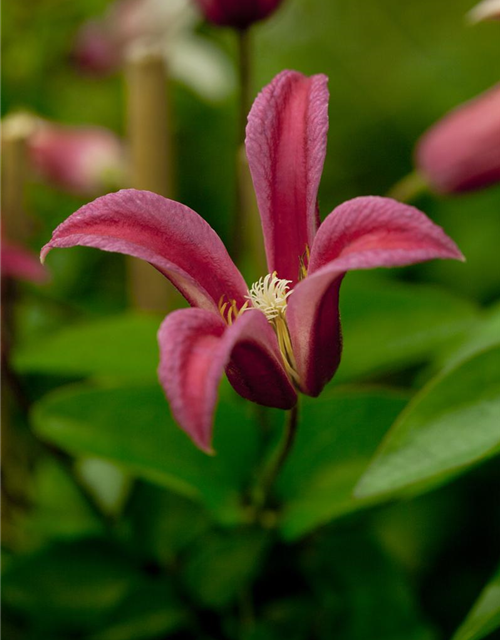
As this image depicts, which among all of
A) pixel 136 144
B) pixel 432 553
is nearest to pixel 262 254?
pixel 136 144

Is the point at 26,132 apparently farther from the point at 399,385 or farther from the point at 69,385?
the point at 399,385

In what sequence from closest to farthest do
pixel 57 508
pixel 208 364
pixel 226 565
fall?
pixel 208 364
pixel 226 565
pixel 57 508

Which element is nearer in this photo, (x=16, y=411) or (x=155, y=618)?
(x=155, y=618)

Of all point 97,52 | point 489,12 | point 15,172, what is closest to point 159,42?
point 97,52

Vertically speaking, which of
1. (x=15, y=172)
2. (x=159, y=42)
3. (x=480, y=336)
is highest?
(x=159, y=42)

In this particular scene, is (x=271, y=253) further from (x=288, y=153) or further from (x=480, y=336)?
(x=480, y=336)
